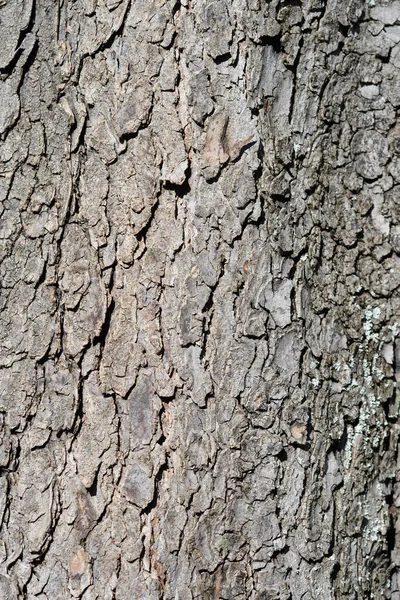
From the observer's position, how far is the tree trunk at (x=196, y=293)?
140 centimetres

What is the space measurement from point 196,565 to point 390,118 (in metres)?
1.02

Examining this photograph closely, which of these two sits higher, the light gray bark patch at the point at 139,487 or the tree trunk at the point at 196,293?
the tree trunk at the point at 196,293

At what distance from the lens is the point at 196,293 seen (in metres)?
1.40

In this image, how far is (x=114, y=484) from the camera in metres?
1.43

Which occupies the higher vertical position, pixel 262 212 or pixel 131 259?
pixel 262 212

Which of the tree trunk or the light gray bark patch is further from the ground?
the tree trunk

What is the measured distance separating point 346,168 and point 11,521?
1.05m

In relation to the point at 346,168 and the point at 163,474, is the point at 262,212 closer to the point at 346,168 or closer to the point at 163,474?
the point at 346,168

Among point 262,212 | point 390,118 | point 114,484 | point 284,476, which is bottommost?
point 114,484

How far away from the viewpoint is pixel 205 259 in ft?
4.61

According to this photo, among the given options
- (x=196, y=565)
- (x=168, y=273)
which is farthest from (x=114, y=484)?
(x=168, y=273)

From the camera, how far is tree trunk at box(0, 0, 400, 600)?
140 cm

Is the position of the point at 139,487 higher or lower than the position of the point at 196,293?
lower

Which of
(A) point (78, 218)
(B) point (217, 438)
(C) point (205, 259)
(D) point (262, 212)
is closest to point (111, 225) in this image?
(A) point (78, 218)
